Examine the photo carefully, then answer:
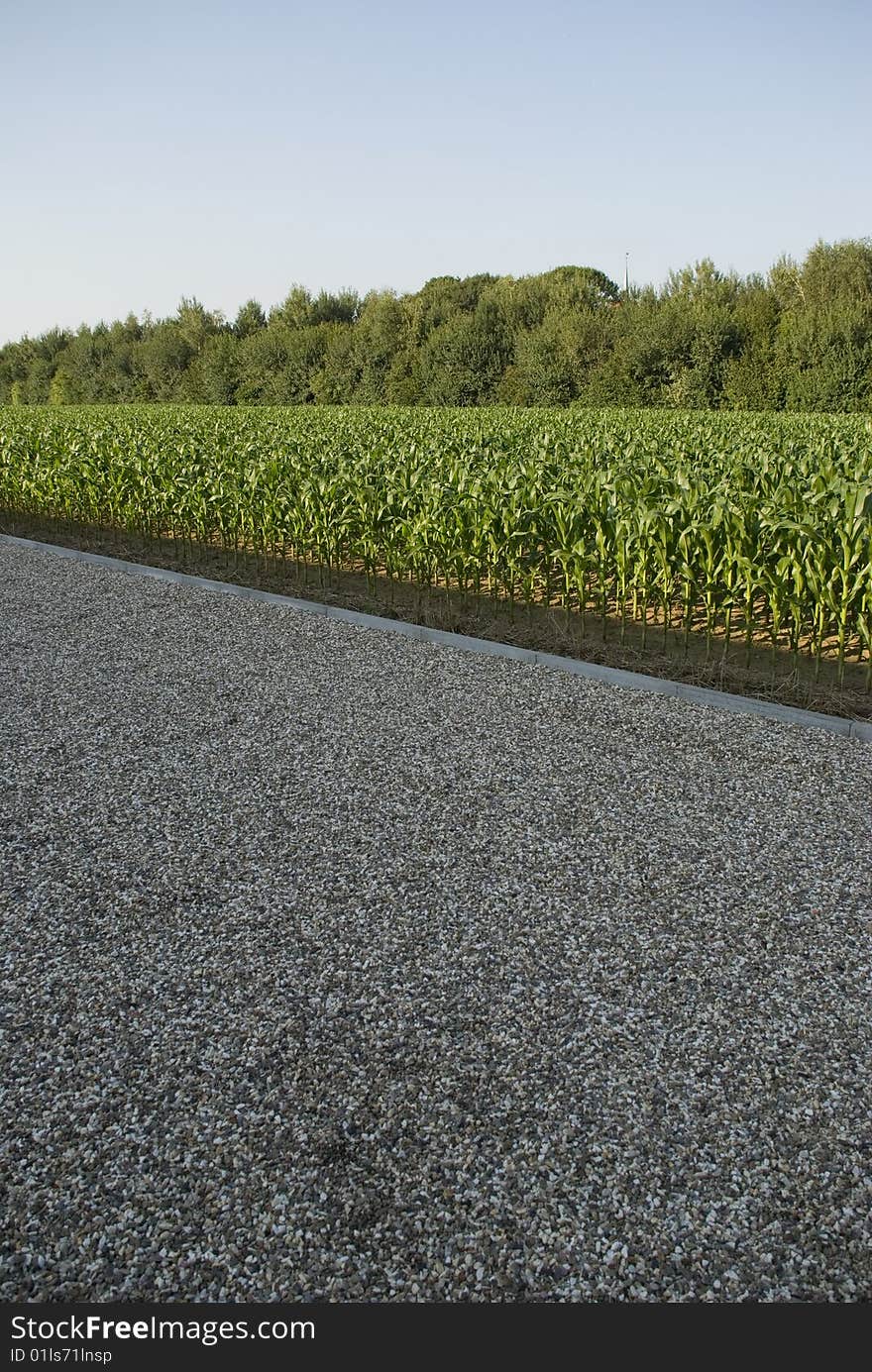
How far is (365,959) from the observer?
3.33 meters

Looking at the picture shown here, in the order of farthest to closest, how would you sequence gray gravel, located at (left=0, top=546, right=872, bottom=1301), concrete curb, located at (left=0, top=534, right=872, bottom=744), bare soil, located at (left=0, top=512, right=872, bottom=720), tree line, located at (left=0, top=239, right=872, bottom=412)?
tree line, located at (left=0, top=239, right=872, bottom=412), bare soil, located at (left=0, top=512, right=872, bottom=720), concrete curb, located at (left=0, top=534, right=872, bottom=744), gray gravel, located at (left=0, top=546, right=872, bottom=1301)

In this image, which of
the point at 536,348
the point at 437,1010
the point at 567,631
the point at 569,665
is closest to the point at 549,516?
the point at 567,631

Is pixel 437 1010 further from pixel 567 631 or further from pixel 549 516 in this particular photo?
pixel 549 516

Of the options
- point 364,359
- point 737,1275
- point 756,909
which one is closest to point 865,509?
point 756,909

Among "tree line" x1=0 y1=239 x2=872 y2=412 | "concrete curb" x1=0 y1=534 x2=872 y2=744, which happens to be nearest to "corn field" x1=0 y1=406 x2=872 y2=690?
"concrete curb" x1=0 y1=534 x2=872 y2=744

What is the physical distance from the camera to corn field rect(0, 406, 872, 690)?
673 centimetres

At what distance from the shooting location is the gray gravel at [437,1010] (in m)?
2.21

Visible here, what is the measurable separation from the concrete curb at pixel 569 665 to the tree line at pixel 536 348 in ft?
86.1

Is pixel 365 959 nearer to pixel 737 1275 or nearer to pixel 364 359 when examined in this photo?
pixel 737 1275

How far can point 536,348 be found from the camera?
127 feet

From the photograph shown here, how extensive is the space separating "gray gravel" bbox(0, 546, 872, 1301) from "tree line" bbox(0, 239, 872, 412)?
29244 millimetres

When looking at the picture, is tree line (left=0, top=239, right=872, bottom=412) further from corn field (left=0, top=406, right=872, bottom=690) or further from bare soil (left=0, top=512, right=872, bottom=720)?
bare soil (left=0, top=512, right=872, bottom=720)

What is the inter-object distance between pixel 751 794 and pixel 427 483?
5.36m

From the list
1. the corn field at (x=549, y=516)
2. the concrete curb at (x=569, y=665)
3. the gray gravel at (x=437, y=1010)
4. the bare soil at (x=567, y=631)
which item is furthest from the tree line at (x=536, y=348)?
the gray gravel at (x=437, y=1010)
